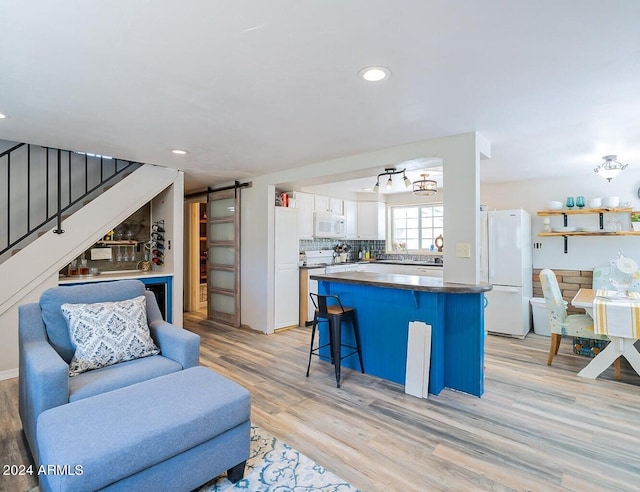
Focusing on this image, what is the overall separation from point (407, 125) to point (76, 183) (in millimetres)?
4180

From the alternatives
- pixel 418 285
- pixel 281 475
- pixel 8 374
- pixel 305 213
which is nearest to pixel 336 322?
pixel 418 285

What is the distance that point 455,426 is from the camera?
7.89 feet

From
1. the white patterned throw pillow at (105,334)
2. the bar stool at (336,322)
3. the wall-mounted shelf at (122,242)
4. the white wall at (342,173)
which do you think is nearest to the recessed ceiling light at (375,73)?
the white wall at (342,173)

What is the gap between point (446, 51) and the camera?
1.74 m

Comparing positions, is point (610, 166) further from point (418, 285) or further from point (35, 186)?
point (35, 186)

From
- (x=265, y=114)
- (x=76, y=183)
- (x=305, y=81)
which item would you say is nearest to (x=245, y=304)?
(x=76, y=183)

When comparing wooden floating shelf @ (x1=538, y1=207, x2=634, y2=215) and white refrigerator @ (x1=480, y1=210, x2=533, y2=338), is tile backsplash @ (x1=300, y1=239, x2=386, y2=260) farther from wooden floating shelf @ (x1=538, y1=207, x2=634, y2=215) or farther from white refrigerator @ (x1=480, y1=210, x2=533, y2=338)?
wooden floating shelf @ (x1=538, y1=207, x2=634, y2=215)

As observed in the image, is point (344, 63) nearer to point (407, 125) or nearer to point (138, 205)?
point (407, 125)

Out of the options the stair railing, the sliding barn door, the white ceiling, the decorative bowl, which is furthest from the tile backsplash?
the decorative bowl

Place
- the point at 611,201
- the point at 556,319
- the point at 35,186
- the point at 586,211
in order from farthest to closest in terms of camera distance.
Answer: the point at 586,211 < the point at 611,201 < the point at 35,186 < the point at 556,319

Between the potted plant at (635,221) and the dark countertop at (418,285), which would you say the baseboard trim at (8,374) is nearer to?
the dark countertop at (418,285)

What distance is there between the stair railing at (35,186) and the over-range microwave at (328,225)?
2809 mm

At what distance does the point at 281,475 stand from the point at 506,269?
4.02 metres

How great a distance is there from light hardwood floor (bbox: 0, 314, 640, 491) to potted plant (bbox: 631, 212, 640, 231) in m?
2.07
